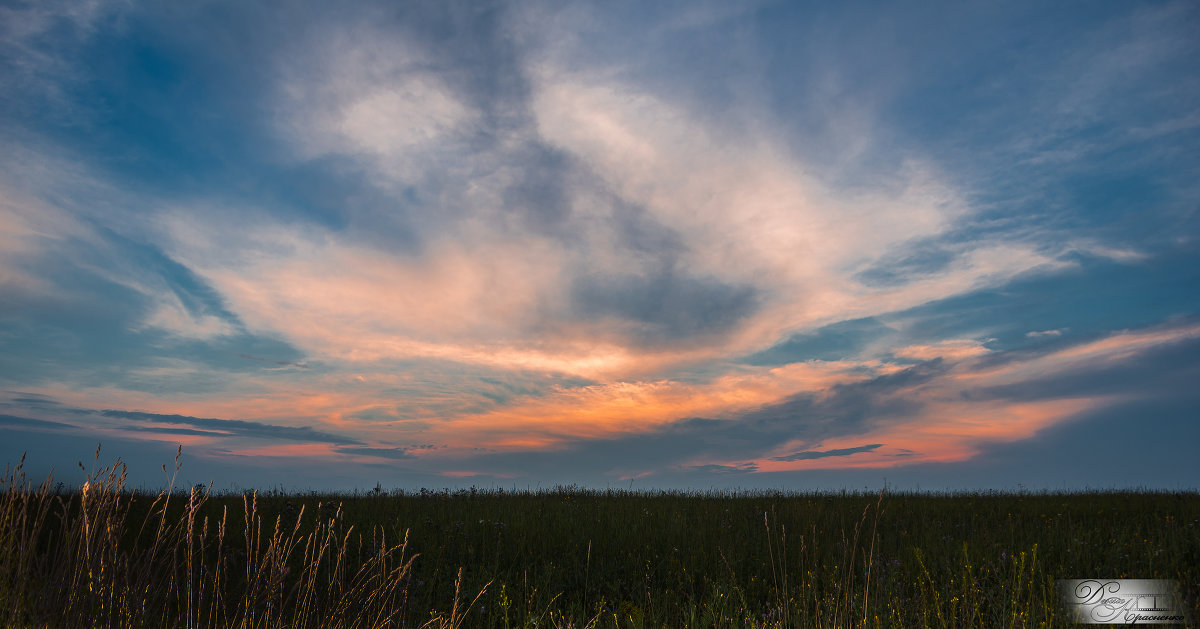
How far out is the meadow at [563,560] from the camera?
4863 mm

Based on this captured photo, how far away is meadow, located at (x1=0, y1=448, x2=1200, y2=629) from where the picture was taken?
4.86 meters

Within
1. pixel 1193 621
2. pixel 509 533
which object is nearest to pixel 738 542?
pixel 509 533

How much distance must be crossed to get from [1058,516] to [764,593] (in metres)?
8.00

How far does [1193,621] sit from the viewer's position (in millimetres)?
6594

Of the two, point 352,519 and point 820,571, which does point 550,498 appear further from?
point 820,571
